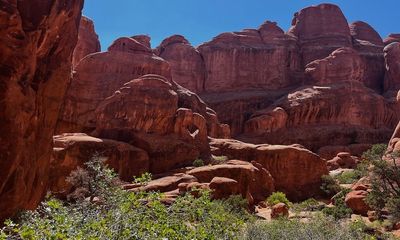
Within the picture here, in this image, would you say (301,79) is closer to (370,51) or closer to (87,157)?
(370,51)

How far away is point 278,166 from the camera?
41.8m

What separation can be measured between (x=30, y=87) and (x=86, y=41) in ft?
175

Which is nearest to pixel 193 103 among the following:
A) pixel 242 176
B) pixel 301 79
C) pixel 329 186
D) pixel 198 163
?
pixel 198 163

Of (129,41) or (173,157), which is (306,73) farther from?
(173,157)

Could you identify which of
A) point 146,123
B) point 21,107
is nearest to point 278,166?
point 146,123

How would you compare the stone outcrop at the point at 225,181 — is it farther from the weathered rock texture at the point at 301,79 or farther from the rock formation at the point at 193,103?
the weathered rock texture at the point at 301,79

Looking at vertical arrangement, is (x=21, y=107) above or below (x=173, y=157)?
above

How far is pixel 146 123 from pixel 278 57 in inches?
1960

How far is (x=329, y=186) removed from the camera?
37969mm

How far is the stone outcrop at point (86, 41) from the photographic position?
67.9 m

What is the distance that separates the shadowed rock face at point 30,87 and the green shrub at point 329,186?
85.6 ft

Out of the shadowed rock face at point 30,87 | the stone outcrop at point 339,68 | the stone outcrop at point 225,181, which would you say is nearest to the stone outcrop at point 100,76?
the stone outcrop at point 225,181

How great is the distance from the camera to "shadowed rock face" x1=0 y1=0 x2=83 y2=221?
17188 mm

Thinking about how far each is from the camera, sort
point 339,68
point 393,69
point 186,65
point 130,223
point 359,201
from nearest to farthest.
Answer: point 130,223
point 359,201
point 339,68
point 393,69
point 186,65
